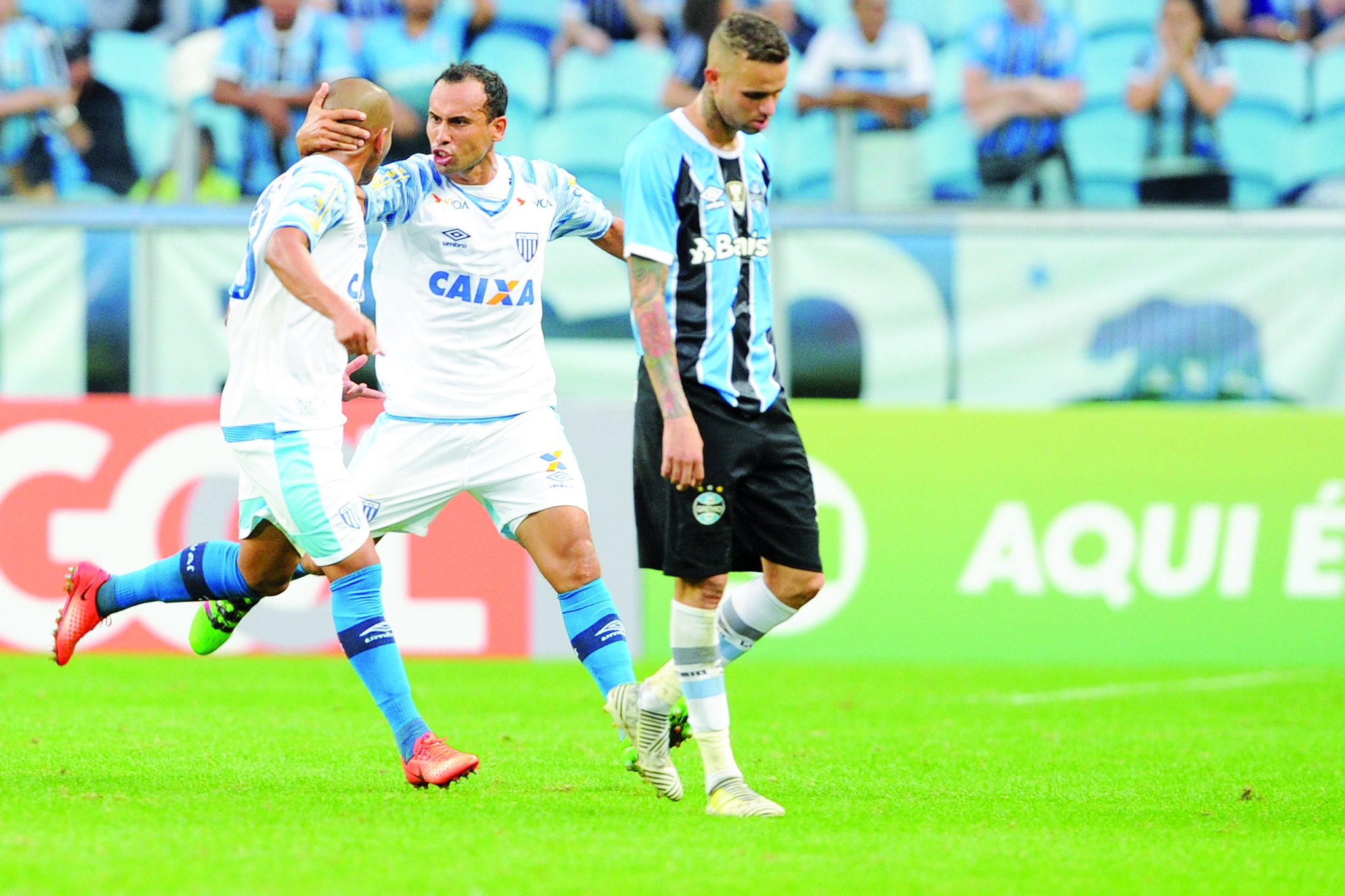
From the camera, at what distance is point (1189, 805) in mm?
5641

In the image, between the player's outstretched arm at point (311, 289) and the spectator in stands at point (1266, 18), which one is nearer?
the player's outstretched arm at point (311, 289)

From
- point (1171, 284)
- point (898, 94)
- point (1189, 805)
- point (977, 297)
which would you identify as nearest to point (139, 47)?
point (898, 94)

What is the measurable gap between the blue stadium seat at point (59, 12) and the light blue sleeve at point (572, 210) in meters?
8.43

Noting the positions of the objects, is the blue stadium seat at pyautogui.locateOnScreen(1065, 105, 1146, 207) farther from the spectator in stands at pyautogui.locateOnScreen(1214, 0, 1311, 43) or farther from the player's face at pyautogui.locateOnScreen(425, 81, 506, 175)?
the player's face at pyautogui.locateOnScreen(425, 81, 506, 175)

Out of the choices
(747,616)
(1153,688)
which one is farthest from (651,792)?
(1153,688)

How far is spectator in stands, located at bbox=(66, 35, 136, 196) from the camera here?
12.9 meters

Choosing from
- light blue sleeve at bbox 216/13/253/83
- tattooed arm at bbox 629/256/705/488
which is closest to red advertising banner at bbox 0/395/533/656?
light blue sleeve at bbox 216/13/253/83

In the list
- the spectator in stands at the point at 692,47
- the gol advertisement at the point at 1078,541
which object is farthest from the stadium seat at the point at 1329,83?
the spectator in stands at the point at 692,47

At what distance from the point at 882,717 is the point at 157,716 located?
10.7ft

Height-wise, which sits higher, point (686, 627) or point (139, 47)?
point (139, 47)

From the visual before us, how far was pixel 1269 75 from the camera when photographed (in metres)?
13.3

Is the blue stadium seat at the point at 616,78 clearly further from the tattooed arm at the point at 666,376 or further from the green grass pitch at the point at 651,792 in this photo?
the tattooed arm at the point at 666,376

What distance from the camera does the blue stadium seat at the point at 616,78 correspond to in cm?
1327

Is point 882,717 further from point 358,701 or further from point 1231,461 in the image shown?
point 1231,461
